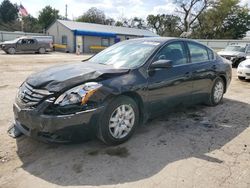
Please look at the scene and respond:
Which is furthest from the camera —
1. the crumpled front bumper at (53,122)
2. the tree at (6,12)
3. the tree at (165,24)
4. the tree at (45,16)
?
the tree at (6,12)

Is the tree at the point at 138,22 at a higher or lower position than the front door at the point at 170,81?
higher

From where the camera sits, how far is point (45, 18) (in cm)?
5278

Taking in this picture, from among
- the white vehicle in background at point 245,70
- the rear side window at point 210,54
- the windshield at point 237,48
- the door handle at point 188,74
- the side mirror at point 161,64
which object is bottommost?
the white vehicle in background at point 245,70

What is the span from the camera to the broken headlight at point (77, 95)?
135 inches

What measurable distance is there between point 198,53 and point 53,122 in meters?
3.60

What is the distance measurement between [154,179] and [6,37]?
115 feet

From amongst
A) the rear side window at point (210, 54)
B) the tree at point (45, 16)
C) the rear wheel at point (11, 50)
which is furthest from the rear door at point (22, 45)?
the tree at point (45, 16)

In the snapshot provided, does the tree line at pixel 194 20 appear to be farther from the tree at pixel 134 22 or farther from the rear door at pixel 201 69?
the rear door at pixel 201 69

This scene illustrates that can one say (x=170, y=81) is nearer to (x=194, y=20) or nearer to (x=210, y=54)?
(x=210, y=54)

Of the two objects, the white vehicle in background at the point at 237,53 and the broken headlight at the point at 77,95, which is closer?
the broken headlight at the point at 77,95

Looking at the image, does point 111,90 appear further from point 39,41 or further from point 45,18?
point 45,18

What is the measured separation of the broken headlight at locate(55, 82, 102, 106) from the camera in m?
3.43

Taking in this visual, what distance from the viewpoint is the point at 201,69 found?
5.52 metres

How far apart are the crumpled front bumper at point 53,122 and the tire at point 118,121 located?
181 millimetres
